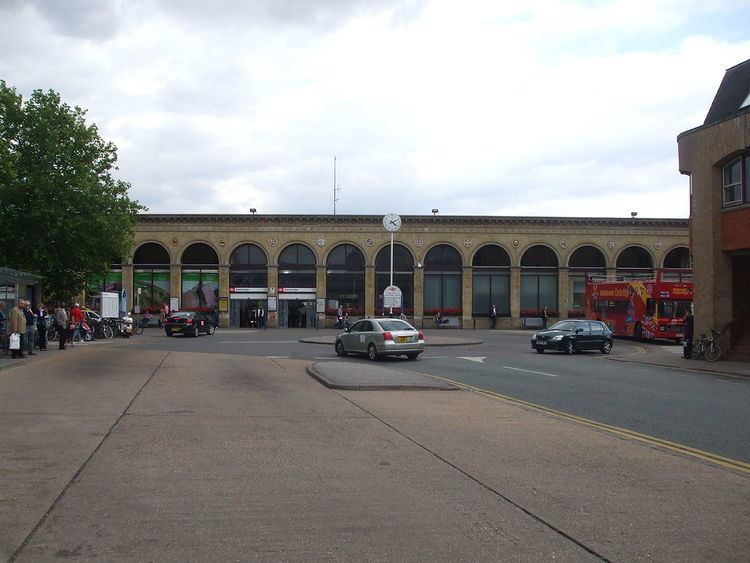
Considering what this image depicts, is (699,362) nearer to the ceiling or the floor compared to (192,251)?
nearer to the floor

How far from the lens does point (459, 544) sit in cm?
519

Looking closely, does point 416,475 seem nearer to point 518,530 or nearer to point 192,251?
point 518,530

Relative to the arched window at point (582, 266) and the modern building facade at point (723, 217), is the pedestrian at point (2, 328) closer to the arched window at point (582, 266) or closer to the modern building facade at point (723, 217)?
the modern building facade at point (723, 217)

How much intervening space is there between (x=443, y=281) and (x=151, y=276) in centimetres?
2224

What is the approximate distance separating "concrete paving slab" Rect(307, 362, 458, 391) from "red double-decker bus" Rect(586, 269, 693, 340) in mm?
23314

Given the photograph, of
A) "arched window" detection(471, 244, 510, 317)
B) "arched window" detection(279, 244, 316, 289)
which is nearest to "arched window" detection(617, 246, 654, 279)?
"arched window" detection(471, 244, 510, 317)

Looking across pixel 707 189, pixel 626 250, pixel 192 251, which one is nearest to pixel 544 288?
pixel 626 250

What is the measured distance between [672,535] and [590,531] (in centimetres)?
61

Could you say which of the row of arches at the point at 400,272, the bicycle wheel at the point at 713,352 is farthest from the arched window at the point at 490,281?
the bicycle wheel at the point at 713,352

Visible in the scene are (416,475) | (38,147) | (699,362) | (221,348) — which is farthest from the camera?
(38,147)

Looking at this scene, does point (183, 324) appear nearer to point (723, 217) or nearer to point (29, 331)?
point (29, 331)

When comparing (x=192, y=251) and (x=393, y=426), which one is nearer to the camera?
(x=393, y=426)

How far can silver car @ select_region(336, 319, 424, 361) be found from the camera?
23.9 meters

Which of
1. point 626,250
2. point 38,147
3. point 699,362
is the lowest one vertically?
point 699,362
